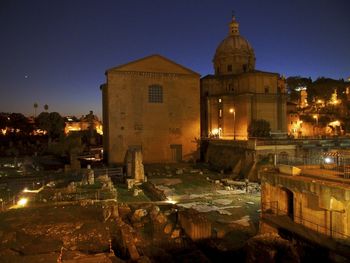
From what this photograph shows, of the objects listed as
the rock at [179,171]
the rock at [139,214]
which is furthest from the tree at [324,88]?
the rock at [139,214]

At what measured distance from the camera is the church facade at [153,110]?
124 ft

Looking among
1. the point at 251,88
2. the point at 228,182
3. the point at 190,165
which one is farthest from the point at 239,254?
the point at 251,88

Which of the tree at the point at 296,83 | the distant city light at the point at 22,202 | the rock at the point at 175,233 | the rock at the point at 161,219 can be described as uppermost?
the tree at the point at 296,83

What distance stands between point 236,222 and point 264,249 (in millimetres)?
6170

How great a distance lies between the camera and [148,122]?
38.8m

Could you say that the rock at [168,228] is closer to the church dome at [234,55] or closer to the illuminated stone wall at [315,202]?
the illuminated stone wall at [315,202]

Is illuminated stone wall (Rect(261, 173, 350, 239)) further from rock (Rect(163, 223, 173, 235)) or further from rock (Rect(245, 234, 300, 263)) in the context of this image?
rock (Rect(163, 223, 173, 235))

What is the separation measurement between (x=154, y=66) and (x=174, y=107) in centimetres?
556

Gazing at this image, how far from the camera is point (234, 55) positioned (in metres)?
48.9

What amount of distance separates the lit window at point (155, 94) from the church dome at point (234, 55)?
47.2 feet

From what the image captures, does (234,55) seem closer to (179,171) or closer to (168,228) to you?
(179,171)

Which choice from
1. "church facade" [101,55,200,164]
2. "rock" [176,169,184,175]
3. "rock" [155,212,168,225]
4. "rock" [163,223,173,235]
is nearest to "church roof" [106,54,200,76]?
"church facade" [101,55,200,164]

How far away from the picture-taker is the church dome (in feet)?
161

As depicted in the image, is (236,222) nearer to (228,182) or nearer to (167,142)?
(228,182)
